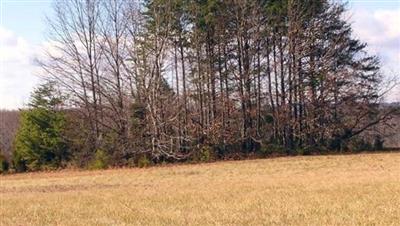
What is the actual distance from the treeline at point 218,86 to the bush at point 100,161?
9 centimetres

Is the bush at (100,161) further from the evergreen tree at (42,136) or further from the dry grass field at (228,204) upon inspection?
the dry grass field at (228,204)

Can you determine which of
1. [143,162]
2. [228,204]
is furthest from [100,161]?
[228,204]

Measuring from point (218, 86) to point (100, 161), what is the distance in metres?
10.1

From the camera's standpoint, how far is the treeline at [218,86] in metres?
40.1

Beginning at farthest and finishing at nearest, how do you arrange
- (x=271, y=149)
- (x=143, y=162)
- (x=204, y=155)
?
1. (x=271, y=149)
2. (x=204, y=155)
3. (x=143, y=162)

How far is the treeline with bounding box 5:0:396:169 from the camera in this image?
4012cm

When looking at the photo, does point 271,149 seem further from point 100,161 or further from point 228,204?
point 228,204

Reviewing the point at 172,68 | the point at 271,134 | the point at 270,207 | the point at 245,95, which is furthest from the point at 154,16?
the point at 270,207

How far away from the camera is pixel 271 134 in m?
43.4

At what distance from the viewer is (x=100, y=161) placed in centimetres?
3894

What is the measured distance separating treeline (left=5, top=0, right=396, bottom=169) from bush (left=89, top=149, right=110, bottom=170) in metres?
0.09

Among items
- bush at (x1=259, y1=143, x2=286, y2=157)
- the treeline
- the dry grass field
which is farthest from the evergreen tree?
the dry grass field

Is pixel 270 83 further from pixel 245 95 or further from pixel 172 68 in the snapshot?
pixel 172 68

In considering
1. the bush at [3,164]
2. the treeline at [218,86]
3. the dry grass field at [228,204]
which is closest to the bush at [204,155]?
→ the treeline at [218,86]
